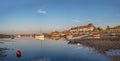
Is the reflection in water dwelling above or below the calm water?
above

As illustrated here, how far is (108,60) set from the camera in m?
29.1

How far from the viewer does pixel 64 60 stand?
31719 millimetres

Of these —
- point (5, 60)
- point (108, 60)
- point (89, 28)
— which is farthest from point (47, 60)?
point (89, 28)

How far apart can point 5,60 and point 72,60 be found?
11.7 metres

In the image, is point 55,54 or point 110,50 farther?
point 55,54

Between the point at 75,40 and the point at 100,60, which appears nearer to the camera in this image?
the point at 100,60

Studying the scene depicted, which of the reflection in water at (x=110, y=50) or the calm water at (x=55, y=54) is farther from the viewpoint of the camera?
the calm water at (x=55, y=54)

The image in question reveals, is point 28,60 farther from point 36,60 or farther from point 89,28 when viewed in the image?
point 89,28

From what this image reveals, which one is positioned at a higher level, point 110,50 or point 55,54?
point 110,50

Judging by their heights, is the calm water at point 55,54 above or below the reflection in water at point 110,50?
below

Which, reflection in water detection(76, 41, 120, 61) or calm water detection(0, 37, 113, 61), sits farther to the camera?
calm water detection(0, 37, 113, 61)

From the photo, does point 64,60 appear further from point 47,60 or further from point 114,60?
point 114,60

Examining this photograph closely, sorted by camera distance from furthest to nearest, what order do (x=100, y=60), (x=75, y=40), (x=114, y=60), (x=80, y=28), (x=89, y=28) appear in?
1. (x=80, y=28)
2. (x=89, y=28)
3. (x=75, y=40)
4. (x=100, y=60)
5. (x=114, y=60)

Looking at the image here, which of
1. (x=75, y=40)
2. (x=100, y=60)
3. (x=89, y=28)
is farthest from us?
(x=89, y=28)
